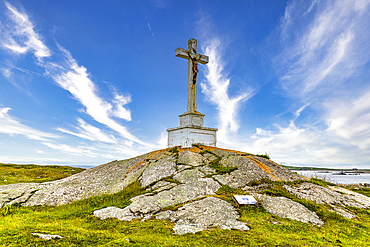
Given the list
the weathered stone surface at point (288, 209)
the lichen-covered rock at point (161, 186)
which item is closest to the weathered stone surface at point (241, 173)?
the weathered stone surface at point (288, 209)

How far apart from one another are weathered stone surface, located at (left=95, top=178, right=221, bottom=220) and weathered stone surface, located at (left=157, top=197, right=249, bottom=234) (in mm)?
549

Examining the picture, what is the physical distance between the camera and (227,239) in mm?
5121

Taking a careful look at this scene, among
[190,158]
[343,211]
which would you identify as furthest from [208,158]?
[343,211]

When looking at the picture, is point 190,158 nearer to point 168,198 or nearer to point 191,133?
point 191,133

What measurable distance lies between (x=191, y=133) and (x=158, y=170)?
3842 mm

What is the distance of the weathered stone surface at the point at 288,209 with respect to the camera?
6.97m

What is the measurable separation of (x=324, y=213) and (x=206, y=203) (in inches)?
174

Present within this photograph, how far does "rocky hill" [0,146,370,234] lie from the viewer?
6.96m

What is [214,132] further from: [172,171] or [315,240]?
[315,240]

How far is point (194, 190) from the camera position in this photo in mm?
8523

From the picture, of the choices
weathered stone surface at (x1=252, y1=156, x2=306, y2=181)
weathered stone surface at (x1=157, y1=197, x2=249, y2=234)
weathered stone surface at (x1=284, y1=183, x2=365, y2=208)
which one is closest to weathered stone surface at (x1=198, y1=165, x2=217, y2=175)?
weathered stone surface at (x1=157, y1=197, x2=249, y2=234)

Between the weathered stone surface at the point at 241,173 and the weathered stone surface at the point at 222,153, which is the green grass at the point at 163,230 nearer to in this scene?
the weathered stone surface at the point at 241,173

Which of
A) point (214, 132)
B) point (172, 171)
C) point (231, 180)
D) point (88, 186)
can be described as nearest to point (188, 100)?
point (214, 132)

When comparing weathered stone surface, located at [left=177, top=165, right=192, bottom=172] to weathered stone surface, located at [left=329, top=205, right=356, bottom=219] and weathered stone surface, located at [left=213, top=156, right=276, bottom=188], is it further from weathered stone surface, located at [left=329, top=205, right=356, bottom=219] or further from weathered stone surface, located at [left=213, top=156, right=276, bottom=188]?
weathered stone surface, located at [left=329, top=205, right=356, bottom=219]
